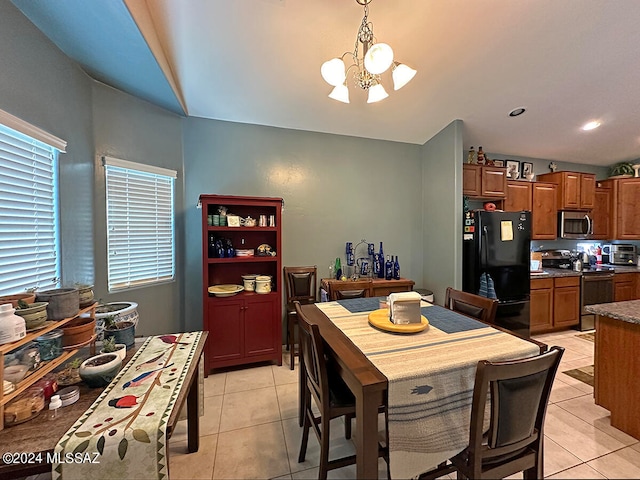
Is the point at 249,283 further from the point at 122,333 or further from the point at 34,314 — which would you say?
the point at 34,314

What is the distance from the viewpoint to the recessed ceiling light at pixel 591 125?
3.34m

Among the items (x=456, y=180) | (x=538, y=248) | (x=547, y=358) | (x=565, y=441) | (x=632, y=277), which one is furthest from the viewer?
(x=538, y=248)

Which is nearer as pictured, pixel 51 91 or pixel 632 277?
pixel 51 91

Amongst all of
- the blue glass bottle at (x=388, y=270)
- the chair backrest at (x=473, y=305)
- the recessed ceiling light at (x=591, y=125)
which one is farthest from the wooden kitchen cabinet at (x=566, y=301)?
the chair backrest at (x=473, y=305)

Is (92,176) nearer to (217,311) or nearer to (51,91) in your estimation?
(51,91)

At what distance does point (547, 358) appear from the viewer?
3.25 ft

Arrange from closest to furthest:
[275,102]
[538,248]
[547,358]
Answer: [547,358]
[275,102]
[538,248]

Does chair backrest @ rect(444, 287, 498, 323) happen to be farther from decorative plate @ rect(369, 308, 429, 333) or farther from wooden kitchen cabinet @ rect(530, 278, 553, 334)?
wooden kitchen cabinet @ rect(530, 278, 553, 334)

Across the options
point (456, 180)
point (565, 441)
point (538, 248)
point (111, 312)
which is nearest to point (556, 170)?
point (538, 248)

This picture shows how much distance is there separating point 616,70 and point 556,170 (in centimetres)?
210

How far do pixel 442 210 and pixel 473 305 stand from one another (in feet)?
5.98

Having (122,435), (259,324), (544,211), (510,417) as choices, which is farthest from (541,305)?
(122,435)

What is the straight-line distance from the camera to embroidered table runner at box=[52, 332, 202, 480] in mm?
935

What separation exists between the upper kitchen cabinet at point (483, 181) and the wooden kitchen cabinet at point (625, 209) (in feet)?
7.50
